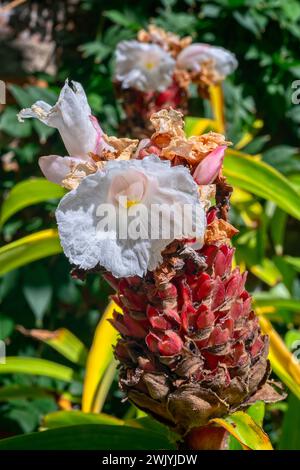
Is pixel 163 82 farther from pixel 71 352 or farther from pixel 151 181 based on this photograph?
pixel 151 181

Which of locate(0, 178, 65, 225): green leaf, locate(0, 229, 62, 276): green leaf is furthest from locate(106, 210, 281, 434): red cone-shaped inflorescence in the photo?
locate(0, 178, 65, 225): green leaf

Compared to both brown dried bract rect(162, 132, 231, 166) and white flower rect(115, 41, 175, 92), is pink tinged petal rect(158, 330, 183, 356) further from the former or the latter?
white flower rect(115, 41, 175, 92)

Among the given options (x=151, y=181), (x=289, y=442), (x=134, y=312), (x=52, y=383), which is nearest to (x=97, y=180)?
(x=151, y=181)

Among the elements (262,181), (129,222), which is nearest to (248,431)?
(129,222)

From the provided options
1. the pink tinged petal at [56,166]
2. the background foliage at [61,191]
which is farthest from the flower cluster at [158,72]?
the pink tinged petal at [56,166]

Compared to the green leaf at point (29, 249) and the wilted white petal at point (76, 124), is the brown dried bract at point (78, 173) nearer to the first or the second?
the wilted white petal at point (76, 124)
